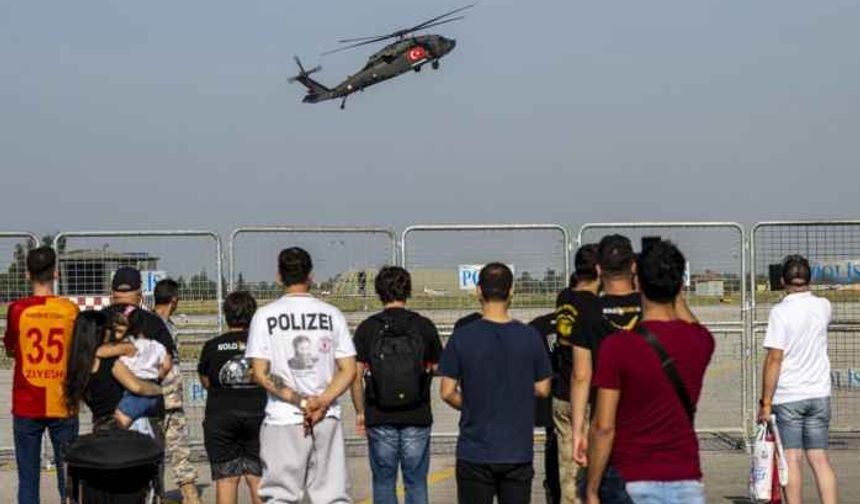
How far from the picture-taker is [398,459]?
28.7 feet

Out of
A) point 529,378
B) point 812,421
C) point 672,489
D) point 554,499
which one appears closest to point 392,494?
point 554,499

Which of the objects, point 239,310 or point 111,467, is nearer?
point 111,467

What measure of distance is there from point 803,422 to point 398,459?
2.82 meters

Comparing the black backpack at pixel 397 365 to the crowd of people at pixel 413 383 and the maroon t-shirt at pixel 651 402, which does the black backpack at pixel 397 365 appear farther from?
the maroon t-shirt at pixel 651 402

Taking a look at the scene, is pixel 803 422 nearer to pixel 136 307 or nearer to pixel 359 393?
pixel 359 393

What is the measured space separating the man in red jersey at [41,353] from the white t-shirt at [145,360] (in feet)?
1.35

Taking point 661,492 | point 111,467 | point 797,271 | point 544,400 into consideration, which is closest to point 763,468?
point 797,271

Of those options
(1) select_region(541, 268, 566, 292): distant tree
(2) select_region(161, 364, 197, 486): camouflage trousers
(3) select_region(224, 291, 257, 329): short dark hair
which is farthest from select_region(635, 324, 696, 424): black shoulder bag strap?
(1) select_region(541, 268, 566, 292): distant tree

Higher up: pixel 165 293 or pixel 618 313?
pixel 165 293

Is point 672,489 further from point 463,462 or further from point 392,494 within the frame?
point 392,494

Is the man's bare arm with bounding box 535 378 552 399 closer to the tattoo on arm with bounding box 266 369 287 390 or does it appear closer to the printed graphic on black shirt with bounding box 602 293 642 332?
the printed graphic on black shirt with bounding box 602 293 642 332

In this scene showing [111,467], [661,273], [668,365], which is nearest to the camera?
[668,365]

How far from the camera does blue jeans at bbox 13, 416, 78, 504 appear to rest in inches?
347

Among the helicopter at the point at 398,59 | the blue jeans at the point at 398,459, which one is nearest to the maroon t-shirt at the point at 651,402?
the blue jeans at the point at 398,459
